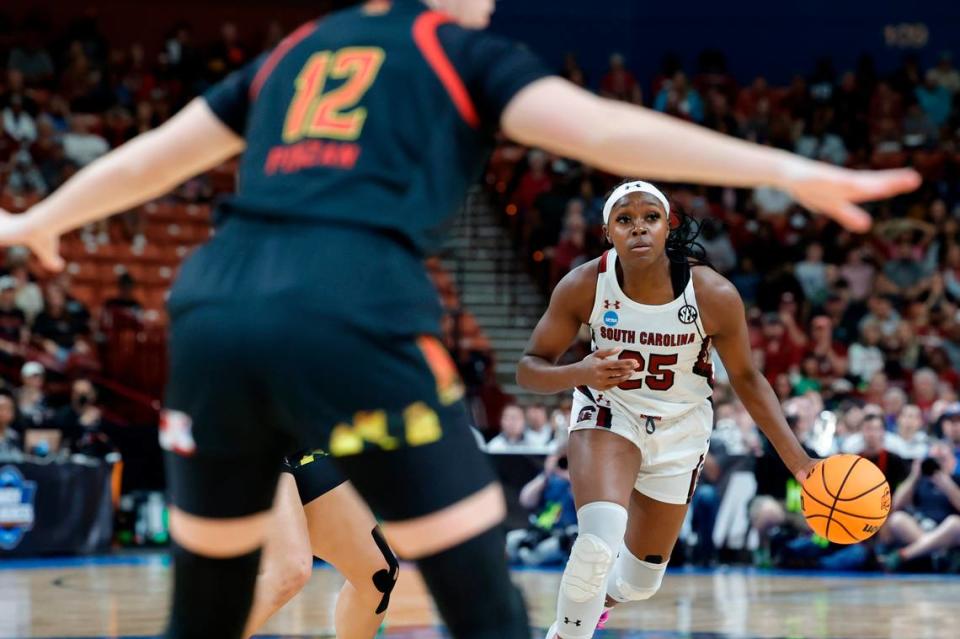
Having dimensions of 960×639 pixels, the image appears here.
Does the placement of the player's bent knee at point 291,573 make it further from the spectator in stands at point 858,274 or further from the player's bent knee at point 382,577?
the spectator in stands at point 858,274

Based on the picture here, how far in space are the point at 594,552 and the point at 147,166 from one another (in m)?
3.04

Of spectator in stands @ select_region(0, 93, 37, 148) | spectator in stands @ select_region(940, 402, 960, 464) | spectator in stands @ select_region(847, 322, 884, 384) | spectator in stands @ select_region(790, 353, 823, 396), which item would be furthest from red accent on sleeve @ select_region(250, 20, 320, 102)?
spectator in stands @ select_region(0, 93, 37, 148)

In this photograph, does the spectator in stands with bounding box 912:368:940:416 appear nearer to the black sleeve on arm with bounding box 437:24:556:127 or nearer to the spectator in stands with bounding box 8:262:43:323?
the spectator in stands with bounding box 8:262:43:323

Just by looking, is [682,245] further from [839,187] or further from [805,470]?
[839,187]

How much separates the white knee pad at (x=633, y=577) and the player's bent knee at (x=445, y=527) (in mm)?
3564

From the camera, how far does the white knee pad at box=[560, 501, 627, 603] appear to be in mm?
5652

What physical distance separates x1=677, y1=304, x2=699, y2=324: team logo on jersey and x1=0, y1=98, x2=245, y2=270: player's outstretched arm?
3.32m

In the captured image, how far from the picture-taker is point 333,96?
2889 mm

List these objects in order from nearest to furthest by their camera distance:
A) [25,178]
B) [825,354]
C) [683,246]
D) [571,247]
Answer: [683,246] < [825,354] < [25,178] < [571,247]

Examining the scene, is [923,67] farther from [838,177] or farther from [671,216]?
[838,177]

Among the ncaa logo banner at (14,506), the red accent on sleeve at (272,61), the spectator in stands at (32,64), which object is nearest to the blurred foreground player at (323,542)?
the red accent on sleeve at (272,61)

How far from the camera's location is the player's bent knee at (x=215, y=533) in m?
3.02

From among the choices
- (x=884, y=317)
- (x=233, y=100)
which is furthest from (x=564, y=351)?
(x=884, y=317)

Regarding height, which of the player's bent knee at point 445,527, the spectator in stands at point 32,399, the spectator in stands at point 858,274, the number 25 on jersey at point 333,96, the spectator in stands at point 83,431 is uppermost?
the number 25 on jersey at point 333,96
